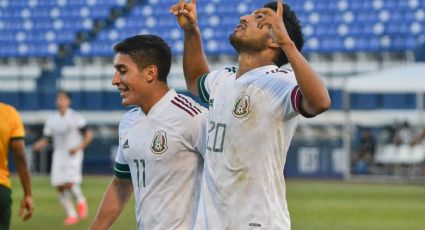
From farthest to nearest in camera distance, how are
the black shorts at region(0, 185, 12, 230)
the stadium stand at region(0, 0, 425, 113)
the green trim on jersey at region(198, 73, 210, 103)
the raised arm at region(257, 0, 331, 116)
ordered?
the stadium stand at region(0, 0, 425, 113)
the black shorts at region(0, 185, 12, 230)
the green trim on jersey at region(198, 73, 210, 103)
the raised arm at region(257, 0, 331, 116)

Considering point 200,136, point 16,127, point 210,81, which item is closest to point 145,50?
point 210,81

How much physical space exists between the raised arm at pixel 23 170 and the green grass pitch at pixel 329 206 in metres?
7.32

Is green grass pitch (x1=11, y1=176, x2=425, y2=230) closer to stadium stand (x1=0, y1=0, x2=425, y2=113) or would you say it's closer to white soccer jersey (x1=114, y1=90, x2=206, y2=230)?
stadium stand (x1=0, y1=0, x2=425, y2=113)

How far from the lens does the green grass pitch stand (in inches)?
671

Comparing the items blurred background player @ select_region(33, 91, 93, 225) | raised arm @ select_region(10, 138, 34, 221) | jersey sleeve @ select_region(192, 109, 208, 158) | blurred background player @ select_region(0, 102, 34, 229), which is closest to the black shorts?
blurred background player @ select_region(0, 102, 34, 229)

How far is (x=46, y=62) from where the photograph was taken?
35.0m

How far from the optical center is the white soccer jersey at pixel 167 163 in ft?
19.3

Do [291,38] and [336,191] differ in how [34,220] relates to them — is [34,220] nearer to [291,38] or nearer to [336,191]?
[336,191]

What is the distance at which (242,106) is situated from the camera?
5.41m

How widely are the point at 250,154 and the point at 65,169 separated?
13.7 m

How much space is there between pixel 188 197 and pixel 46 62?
29.7 metres

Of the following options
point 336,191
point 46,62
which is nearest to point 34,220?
point 336,191

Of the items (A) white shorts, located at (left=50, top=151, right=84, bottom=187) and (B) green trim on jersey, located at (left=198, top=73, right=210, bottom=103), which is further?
(A) white shorts, located at (left=50, top=151, right=84, bottom=187)

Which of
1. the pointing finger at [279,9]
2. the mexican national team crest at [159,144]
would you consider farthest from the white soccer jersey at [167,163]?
the pointing finger at [279,9]
